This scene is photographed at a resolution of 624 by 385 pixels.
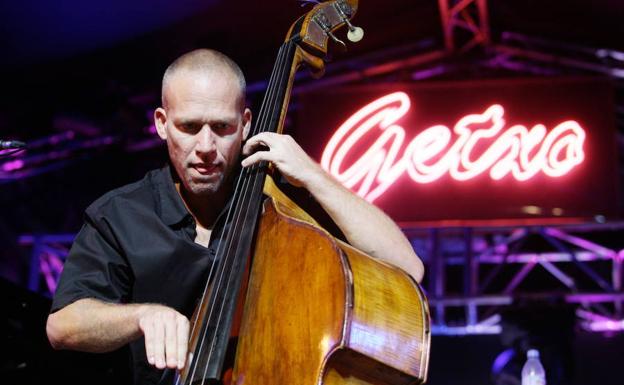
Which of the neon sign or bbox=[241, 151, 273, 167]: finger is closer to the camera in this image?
bbox=[241, 151, 273, 167]: finger

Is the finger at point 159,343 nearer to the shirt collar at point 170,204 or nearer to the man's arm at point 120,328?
the man's arm at point 120,328

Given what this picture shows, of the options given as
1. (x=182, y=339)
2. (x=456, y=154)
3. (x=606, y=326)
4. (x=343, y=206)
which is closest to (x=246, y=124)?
(x=343, y=206)

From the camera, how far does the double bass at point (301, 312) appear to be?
84.7 inches

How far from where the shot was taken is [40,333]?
3.71m

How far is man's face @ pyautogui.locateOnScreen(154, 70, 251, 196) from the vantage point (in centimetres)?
266

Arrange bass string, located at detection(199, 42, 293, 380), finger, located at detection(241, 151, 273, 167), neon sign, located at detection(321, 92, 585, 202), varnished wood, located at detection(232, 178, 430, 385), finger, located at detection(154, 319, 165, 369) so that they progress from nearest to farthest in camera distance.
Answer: finger, located at detection(154, 319, 165, 369) → varnished wood, located at detection(232, 178, 430, 385) → bass string, located at detection(199, 42, 293, 380) → finger, located at detection(241, 151, 273, 167) → neon sign, located at detection(321, 92, 585, 202)

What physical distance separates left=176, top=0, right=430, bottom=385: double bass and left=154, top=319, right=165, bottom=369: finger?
164mm

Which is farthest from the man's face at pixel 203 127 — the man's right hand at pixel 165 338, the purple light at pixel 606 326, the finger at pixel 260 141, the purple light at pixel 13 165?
the purple light at pixel 606 326

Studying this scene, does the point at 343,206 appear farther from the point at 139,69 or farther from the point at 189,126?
the point at 139,69

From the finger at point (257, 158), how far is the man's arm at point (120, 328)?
1.77 ft

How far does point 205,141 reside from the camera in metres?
2.63

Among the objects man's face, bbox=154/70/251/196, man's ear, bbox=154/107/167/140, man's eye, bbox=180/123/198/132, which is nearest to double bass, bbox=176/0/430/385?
man's face, bbox=154/70/251/196

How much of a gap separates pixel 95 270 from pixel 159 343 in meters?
0.57

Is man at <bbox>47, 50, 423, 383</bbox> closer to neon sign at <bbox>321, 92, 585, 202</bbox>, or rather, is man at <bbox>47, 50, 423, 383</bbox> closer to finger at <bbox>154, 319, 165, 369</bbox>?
finger at <bbox>154, 319, 165, 369</bbox>
